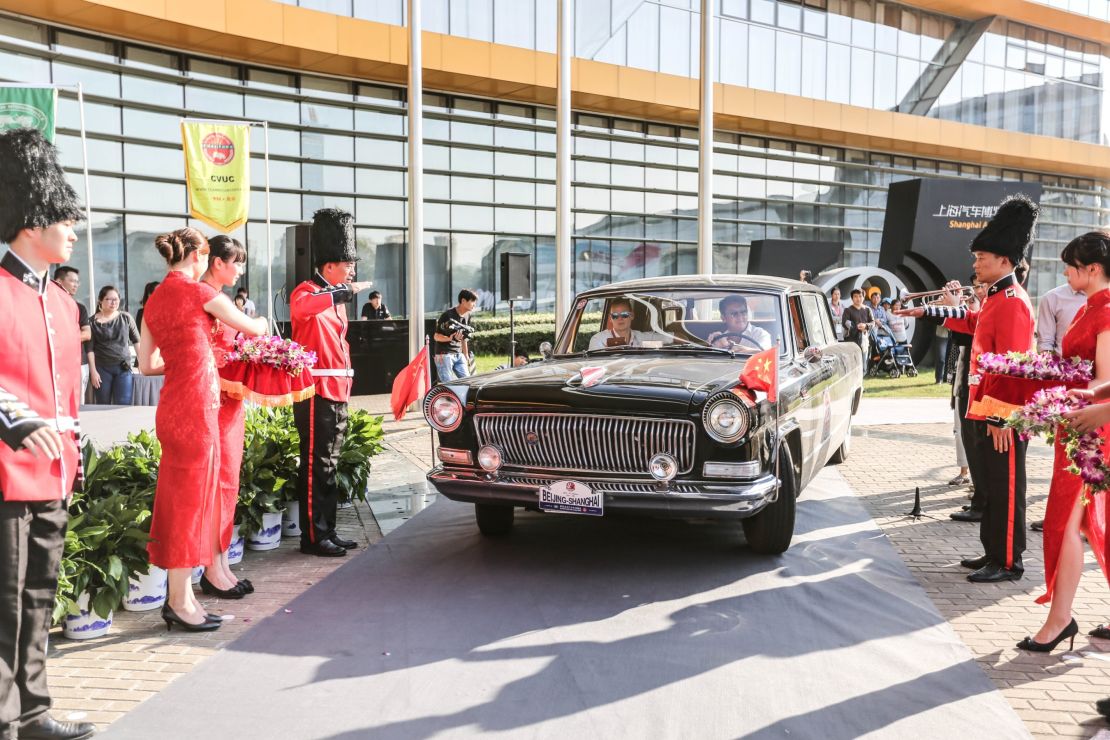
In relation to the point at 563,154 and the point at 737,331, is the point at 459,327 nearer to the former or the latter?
the point at 563,154

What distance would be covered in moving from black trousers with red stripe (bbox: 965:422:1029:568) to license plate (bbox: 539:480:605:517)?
7.69 feet

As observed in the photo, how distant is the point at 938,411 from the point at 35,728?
14.0m

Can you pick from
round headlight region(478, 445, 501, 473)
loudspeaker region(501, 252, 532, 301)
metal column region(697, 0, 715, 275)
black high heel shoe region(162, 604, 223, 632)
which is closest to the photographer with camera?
loudspeaker region(501, 252, 532, 301)

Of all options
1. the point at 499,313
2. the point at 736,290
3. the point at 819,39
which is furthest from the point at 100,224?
the point at 819,39

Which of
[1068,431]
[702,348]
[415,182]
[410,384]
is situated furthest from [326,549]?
[415,182]

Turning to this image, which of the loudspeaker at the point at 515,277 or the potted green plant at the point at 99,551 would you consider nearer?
the potted green plant at the point at 99,551

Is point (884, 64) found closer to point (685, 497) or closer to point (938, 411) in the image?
point (938, 411)

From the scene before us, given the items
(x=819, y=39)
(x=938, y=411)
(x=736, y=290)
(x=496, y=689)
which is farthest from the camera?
(x=819, y=39)

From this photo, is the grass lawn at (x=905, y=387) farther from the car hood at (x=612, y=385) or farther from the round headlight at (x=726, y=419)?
the round headlight at (x=726, y=419)

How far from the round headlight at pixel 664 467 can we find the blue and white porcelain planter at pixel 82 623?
2.98 m

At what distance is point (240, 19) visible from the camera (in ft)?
61.7

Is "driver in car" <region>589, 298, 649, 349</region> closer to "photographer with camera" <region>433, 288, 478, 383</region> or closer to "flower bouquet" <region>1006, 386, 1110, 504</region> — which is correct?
"flower bouquet" <region>1006, 386, 1110, 504</region>

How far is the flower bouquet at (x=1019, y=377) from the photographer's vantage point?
446cm

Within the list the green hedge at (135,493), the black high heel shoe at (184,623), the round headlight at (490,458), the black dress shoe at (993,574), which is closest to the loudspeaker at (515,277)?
the green hedge at (135,493)
